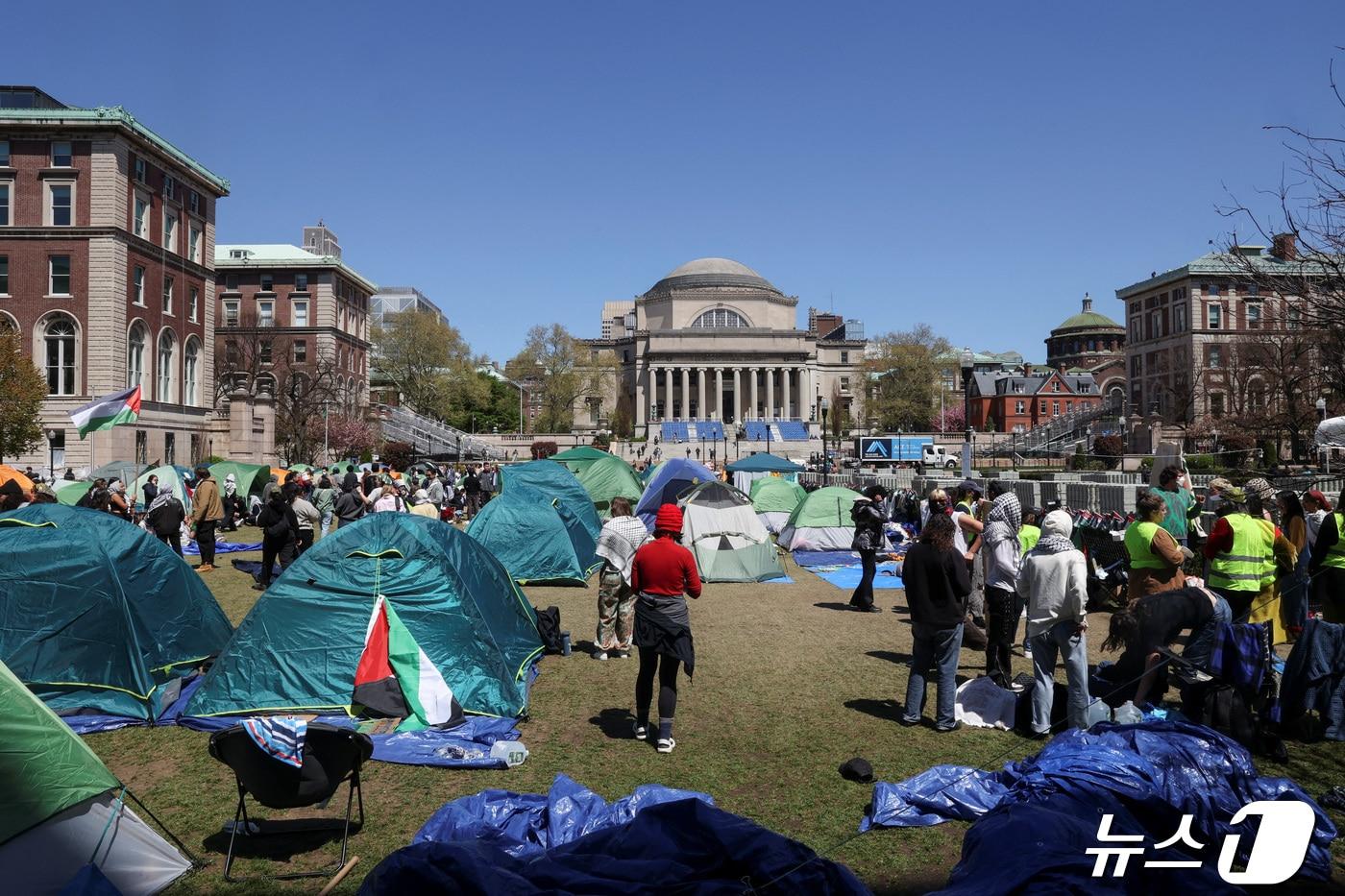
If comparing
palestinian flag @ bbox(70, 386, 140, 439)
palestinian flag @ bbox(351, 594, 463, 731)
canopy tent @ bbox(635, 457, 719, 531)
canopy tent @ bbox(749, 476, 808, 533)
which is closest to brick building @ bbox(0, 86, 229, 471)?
palestinian flag @ bbox(70, 386, 140, 439)

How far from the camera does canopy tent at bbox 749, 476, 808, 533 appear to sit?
22.2 m

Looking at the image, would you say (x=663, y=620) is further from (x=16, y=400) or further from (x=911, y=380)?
Result: (x=911, y=380)

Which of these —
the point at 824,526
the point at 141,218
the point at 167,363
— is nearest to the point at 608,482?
the point at 824,526

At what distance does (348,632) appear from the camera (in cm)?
789

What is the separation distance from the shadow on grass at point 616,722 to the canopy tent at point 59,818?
3.28 m

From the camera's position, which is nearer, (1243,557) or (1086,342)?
(1243,557)

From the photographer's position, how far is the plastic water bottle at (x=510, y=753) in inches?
262

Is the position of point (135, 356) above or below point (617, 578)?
above

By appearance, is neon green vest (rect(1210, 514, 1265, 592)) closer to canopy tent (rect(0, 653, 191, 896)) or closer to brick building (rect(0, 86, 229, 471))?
canopy tent (rect(0, 653, 191, 896))

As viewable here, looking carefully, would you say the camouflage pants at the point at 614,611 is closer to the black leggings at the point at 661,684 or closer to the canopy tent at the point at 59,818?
the black leggings at the point at 661,684

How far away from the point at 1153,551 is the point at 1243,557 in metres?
0.97

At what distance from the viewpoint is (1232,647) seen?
6594mm

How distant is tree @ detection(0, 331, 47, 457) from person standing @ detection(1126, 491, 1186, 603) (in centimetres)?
3353

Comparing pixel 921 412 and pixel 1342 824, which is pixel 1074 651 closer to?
pixel 1342 824
